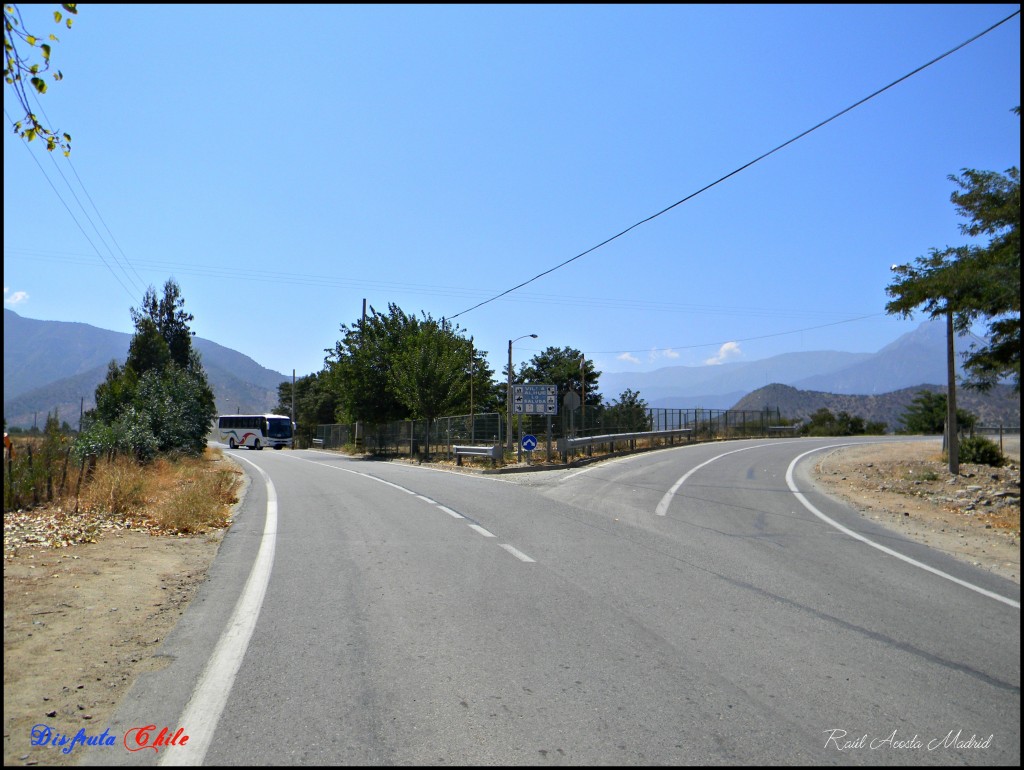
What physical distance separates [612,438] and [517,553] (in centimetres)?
2422

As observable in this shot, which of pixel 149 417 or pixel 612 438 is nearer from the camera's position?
pixel 149 417

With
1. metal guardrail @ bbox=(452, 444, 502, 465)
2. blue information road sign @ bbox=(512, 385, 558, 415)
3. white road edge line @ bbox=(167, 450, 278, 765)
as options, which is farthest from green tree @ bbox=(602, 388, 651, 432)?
white road edge line @ bbox=(167, 450, 278, 765)

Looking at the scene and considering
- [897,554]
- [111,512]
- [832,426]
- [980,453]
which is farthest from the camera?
[832,426]

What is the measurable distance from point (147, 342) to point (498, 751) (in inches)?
2177

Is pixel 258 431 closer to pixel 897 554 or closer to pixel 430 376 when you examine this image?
pixel 430 376

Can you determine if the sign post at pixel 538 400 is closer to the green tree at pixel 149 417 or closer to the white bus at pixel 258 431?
the green tree at pixel 149 417

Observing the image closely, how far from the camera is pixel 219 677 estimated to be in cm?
498

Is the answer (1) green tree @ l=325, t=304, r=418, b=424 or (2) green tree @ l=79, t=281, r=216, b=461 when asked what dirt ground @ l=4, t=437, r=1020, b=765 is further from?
(1) green tree @ l=325, t=304, r=418, b=424

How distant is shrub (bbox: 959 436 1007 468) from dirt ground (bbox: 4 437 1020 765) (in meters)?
13.4

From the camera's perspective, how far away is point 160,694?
4742 millimetres

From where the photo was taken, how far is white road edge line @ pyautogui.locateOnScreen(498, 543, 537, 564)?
902 cm

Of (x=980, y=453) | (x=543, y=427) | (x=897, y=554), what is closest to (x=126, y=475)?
(x=897, y=554)

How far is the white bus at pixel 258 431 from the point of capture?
6712 cm

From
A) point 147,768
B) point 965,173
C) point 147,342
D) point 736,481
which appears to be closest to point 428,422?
point 736,481
